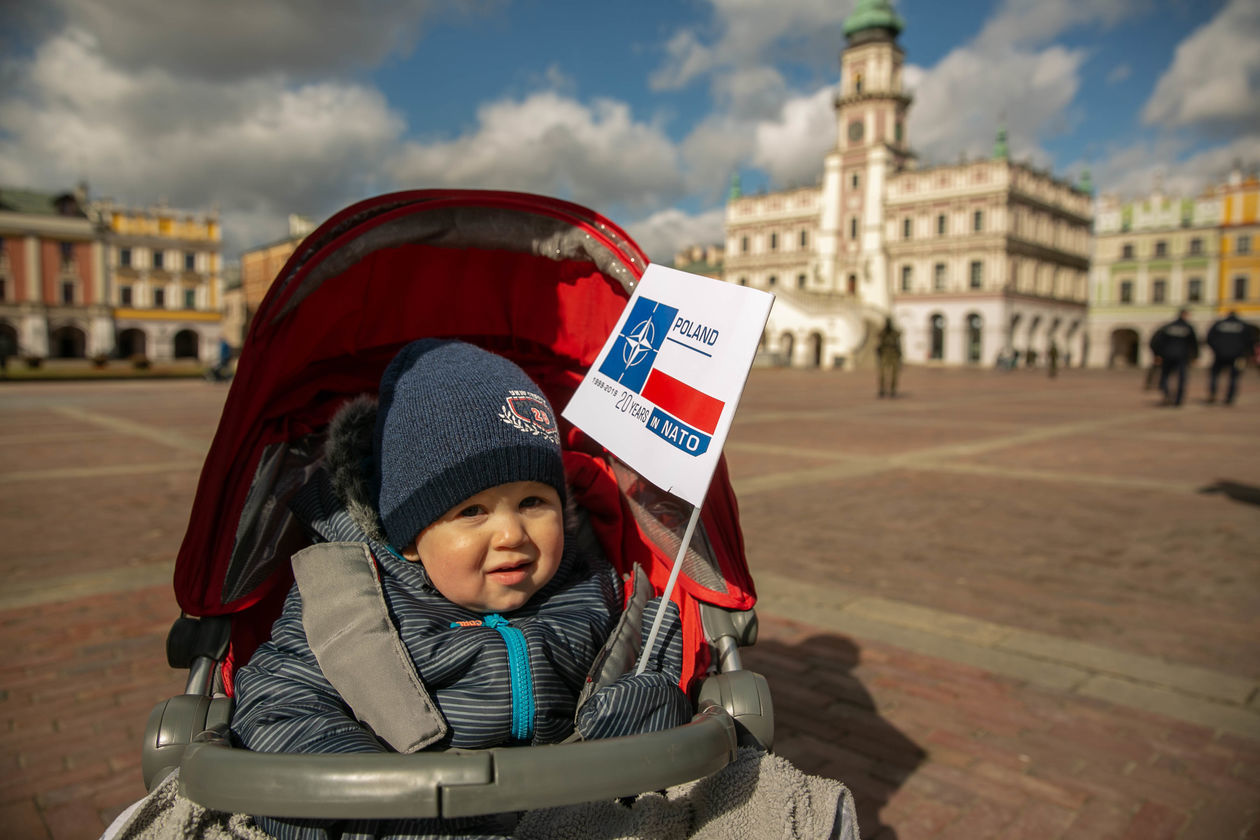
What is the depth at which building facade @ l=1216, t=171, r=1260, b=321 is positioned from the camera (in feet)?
202

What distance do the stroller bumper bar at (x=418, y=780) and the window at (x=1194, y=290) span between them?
7727 centimetres

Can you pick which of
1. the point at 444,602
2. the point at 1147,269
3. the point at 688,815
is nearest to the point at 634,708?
the point at 688,815

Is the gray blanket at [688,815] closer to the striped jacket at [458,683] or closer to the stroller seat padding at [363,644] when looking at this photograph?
the striped jacket at [458,683]

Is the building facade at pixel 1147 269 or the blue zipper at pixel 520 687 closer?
the blue zipper at pixel 520 687

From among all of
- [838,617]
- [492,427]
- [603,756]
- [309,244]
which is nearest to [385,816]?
[603,756]

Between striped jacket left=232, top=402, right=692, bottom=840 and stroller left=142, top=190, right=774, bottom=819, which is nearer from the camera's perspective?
stroller left=142, top=190, right=774, bottom=819

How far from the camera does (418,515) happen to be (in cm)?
168

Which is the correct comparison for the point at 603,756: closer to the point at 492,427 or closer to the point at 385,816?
the point at 385,816

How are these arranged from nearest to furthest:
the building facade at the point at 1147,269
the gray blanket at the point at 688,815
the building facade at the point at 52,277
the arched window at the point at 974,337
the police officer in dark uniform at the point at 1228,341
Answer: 1. the gray blanket at the point at 688,815
2. the police officer in dark uniform at the point at 1228,341
3. the building facade at the point at 52,277
4. the arched window at the point at 974,337
5. the building facade at the point at 1147,269

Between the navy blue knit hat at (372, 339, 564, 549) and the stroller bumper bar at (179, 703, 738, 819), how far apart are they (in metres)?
0.58

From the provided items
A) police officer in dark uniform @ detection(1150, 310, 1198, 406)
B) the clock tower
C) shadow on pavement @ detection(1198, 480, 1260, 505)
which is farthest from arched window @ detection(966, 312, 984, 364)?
shadow on pavement @ detection(1198, 480, 1260, 505)

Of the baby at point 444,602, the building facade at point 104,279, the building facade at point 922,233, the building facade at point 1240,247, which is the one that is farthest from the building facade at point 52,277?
the building facade at point 1240,247

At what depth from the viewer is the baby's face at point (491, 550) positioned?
166 cm

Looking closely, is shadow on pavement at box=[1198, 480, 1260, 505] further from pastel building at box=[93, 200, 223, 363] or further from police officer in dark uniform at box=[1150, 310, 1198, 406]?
pastel building at box=[93, 200, 223, 363]
